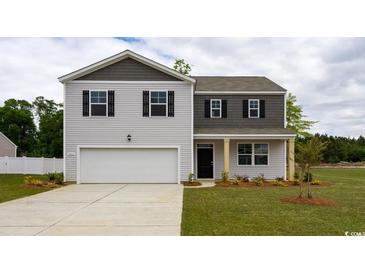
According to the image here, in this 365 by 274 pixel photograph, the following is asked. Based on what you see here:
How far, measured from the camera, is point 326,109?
123ft

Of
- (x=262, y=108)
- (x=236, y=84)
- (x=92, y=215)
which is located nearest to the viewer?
(x=92, y=215)

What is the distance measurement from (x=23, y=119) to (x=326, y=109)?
143 ft

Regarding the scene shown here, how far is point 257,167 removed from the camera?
20594 mm

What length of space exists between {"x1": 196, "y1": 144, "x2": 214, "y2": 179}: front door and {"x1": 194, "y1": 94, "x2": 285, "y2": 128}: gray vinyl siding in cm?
130

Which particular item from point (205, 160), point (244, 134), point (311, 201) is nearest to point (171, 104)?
point (205, 160)

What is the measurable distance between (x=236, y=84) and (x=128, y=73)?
22.9ft

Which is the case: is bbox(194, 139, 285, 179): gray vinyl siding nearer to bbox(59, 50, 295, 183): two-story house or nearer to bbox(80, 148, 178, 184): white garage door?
bbox(59, 50, 295, 183): two-story house

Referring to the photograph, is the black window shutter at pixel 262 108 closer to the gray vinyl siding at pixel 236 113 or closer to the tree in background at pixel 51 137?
the gray vinyl siding at pixel 236 113

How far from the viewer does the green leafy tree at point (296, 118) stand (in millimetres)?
35562

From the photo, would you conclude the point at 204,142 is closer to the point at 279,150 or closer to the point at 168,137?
the point at 168,137

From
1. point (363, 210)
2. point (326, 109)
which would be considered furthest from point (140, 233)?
point (326, 109)

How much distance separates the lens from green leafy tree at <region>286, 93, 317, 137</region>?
3556 cm

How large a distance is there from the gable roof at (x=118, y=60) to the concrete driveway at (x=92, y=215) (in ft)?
24.4

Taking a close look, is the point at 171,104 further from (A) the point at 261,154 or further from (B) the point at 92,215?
(B) the point at 92,215
